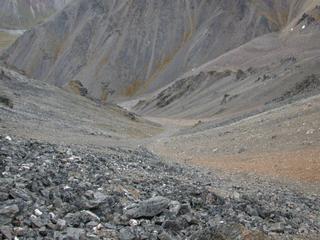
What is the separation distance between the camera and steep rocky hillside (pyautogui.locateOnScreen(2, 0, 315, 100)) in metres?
159

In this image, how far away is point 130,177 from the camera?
1792cm

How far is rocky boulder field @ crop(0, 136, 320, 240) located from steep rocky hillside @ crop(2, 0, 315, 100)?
5422 inches

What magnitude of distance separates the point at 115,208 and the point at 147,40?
158121 millimetres

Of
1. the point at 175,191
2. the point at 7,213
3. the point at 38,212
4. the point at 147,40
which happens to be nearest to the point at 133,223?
the point at 38,212

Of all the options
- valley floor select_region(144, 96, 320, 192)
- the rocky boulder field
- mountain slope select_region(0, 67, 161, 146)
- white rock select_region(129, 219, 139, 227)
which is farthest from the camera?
mountain slope select_region(0, 67, 161, 146)

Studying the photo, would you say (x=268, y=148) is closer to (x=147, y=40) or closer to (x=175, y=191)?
(x=175, y=191)

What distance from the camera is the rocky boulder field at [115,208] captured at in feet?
36.6

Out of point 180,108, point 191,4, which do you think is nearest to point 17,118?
point 180,108

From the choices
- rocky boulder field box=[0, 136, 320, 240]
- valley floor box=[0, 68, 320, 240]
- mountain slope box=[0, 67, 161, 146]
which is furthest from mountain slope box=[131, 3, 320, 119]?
rocky boulder field box=[0, 136, 320, 240]

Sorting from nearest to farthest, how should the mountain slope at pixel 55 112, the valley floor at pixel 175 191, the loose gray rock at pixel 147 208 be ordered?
the valley floor at pixel 175 191, the loose gray rock at pixel 147 208, the mountain slope at pixel 55 112

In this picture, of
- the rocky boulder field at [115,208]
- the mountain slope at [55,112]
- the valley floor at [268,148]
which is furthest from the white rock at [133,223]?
the mountain slope at [55,112]

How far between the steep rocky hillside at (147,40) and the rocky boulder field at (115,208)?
5422 inches

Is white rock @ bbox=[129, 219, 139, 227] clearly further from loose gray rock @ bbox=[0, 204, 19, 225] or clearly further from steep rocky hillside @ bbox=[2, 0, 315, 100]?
steep rocky hillside @ bbox=[2, 0, 315, 100]

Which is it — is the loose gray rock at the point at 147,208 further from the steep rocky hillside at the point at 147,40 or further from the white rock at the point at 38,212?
the steep rocky hillside at the point at 147,40
